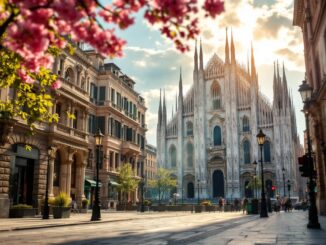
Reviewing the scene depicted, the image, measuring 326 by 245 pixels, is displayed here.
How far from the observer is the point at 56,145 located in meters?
28.8

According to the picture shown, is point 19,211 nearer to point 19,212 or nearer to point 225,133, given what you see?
point 19,212

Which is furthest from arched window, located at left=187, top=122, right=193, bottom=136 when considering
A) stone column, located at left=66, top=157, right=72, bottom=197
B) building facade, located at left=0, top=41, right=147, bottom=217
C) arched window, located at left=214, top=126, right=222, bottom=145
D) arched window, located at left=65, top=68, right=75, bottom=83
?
stone column, located at left=66, top=157, right=72, bottom=197

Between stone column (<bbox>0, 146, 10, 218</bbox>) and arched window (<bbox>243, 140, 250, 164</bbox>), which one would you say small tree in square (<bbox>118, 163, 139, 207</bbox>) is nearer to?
stone column (<bbox>0, 146, 10, 218</bbox>)

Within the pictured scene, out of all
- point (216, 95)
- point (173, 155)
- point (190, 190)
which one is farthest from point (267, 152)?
point (173, 155)

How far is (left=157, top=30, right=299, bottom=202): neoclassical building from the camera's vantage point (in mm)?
65000

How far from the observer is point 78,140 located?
106 ft

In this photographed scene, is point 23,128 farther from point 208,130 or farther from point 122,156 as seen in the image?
point 208,130

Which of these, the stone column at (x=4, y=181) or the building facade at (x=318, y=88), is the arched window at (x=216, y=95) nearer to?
the building facade at (x=318, y=88)

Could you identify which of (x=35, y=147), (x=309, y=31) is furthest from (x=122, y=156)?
(x=309, y=31)

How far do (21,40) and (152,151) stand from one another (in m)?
105

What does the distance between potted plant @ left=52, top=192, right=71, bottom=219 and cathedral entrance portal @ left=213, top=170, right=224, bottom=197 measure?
Result: 50.3m

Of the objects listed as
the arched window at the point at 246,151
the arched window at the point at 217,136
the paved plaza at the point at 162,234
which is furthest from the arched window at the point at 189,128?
the paved plaza at the point at 162,234

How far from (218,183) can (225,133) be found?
31.6 ft

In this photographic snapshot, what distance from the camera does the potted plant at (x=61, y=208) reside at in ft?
71.8
